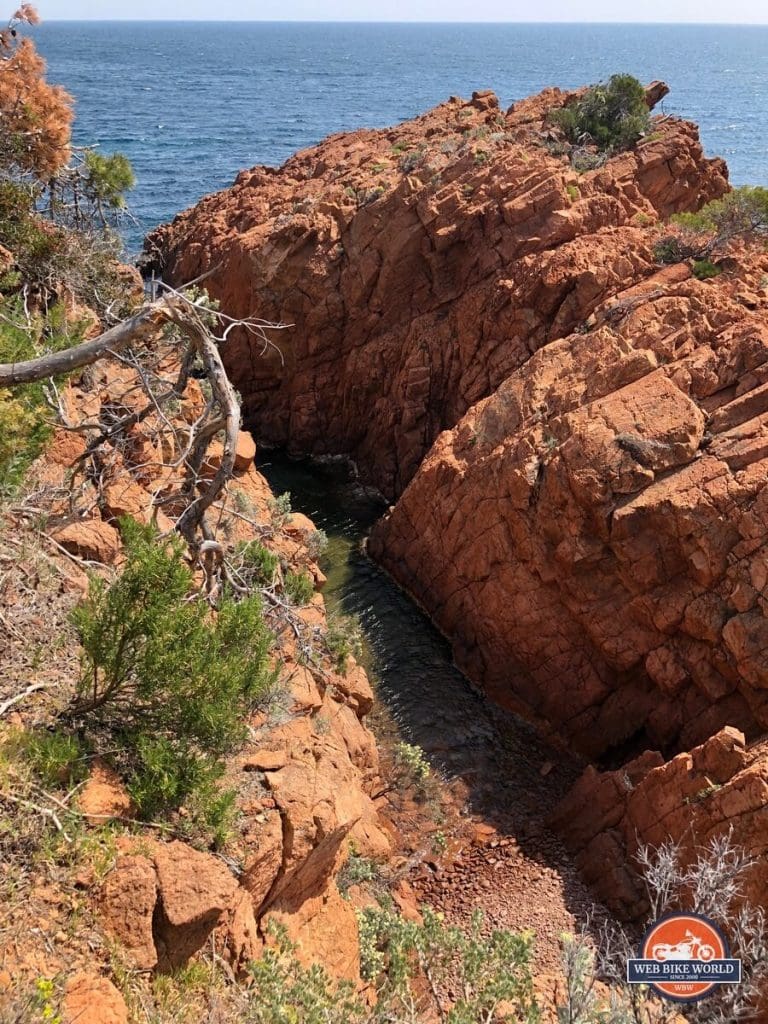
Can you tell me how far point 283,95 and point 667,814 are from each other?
8802 centimetres

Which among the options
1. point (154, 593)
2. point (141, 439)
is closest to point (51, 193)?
point (141, 439)

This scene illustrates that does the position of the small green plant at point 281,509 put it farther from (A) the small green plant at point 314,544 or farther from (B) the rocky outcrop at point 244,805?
(B) the rocky outcrop at point 244,805

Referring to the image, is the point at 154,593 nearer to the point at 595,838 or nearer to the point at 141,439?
the point at 141,439

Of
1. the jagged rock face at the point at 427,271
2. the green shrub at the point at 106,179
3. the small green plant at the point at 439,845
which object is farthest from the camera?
the jagged rock face at the point at 427,271

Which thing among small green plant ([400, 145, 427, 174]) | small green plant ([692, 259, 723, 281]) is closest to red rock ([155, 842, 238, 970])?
small green plant ([692, 259, 723, 281])

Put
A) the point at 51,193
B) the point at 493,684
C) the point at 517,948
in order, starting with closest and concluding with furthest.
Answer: the point at 517,948 → the point at 51,193 → the point at 493,684

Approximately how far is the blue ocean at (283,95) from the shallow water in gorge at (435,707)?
9.26 metres

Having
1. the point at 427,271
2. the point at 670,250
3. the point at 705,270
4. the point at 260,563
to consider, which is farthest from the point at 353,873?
the point at 427,271

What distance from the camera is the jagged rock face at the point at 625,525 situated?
480 inches

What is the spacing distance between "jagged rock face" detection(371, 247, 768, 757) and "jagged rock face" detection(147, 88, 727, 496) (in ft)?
8.24

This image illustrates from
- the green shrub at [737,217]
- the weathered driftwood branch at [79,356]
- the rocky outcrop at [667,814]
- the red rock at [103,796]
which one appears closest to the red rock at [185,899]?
the red rock at [103,796]

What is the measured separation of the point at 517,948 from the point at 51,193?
517 inches

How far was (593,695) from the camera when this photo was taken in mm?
13672

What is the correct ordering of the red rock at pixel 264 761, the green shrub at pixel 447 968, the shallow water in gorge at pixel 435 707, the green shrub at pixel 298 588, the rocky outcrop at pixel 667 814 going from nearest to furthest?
the green shrub at pixel 447 968, the red rock at pixel 264 761, the rocky outcrop at pixel 667 814, the green shrub at pixel 298 588, the shallow water in gorge at pixel 435 707
